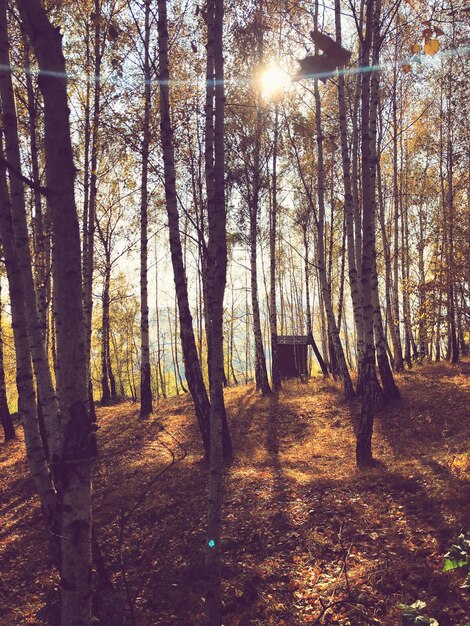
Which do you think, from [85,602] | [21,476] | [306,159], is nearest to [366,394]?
[85,602]

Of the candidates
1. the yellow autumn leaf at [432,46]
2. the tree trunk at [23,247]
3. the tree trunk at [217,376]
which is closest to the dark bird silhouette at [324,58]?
the yellow autumn leaf at [432,46]

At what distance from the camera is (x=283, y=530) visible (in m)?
5.40

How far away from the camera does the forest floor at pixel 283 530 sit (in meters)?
4.12

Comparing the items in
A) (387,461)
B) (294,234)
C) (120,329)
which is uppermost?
(294,234)

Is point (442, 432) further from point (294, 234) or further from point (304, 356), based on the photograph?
point (294, 234)

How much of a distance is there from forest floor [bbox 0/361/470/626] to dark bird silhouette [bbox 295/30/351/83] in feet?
8.66

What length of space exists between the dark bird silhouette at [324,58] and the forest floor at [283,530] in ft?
8.66

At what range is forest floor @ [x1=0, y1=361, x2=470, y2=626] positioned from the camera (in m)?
4.12

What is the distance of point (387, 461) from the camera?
730 cm

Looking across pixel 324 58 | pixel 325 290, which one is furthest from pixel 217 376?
pixel 325 290

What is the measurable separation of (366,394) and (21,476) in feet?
25.7

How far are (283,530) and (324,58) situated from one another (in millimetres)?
5277

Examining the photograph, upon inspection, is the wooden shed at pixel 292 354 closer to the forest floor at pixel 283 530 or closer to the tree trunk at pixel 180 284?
the forest floor at pixel 283 530

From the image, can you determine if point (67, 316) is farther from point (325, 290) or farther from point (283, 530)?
point (325, 290)
